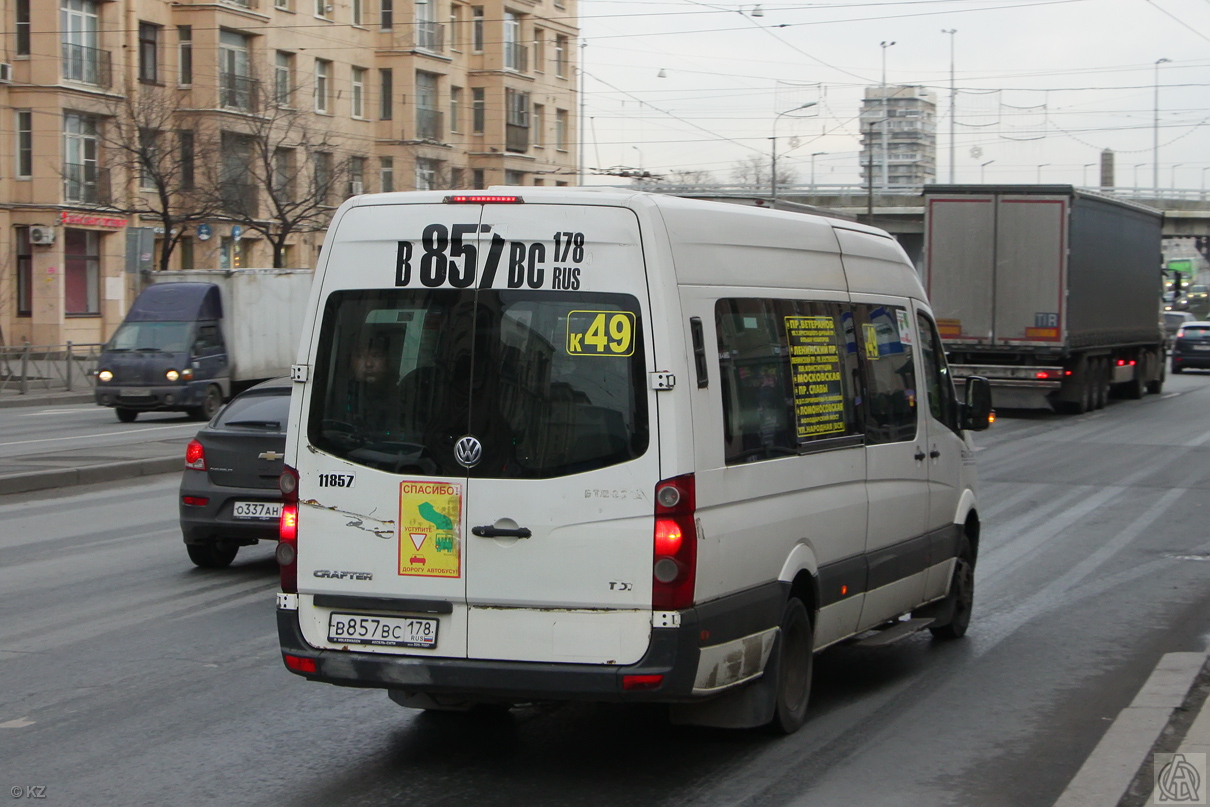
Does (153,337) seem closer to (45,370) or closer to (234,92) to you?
(45,370)

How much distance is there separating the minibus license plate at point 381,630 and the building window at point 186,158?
40.3m

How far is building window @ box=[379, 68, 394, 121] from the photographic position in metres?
62.6

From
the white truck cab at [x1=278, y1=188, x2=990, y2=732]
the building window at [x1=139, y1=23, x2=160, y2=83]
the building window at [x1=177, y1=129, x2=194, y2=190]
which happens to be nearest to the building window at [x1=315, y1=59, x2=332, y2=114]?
the building window at [x1=139, y1=23, x2=160, y2=83]

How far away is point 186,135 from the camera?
1762 inches

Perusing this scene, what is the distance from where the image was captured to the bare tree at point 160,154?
4219 cm

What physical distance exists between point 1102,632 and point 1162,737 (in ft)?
9.10

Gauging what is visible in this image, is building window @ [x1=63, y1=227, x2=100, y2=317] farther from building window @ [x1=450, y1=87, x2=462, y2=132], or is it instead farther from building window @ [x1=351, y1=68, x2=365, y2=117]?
building window @ [x1=450, y1=87, x2=462, y2=132]

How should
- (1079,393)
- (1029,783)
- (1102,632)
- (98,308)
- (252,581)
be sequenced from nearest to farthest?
(1029,783) → (1102,632) → (252,581) → (1079,393) → (98,308)

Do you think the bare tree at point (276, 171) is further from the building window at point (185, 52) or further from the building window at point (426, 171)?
the building window at point (426, 171)

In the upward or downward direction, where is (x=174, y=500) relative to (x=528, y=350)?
downward

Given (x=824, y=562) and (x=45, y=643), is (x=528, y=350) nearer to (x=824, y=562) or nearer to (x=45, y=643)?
(x=824, y=562)

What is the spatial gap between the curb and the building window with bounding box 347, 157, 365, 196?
3585cm

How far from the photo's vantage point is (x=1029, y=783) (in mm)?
5934

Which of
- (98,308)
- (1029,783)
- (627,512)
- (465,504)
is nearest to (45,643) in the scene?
(465,504)
